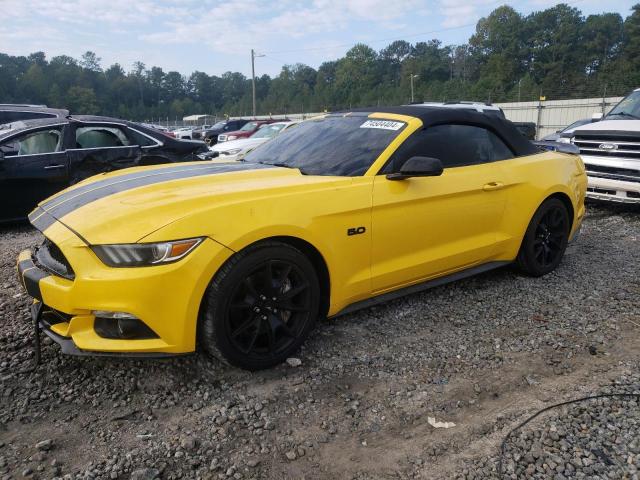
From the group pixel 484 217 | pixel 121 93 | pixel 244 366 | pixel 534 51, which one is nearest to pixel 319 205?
pixel 244 366

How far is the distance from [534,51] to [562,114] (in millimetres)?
56349

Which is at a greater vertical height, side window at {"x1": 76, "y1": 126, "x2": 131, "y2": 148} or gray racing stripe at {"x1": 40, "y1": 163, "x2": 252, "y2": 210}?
side window at {"x1": 76, "y1": 126, "x2": 131, "y2": 148}

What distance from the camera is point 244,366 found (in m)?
2.84

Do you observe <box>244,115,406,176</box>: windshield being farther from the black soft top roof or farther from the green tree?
the green tree

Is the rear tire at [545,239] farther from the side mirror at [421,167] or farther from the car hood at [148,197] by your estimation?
the car hood at [148,197]

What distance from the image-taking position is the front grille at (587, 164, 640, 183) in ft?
22.9

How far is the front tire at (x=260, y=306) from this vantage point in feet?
8.73

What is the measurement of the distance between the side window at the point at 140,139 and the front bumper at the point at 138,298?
5.13 m

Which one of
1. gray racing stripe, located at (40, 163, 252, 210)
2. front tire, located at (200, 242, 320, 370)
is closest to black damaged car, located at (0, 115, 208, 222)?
gray racing stripe, located at (40, 163, 252, 210)

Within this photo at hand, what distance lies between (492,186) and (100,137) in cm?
549

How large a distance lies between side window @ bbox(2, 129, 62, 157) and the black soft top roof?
450cm

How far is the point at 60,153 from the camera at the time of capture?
6.62 m

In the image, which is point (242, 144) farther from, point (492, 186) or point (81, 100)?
point (81, 100)

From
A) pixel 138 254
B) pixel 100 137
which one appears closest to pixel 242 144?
pixel 100 137
